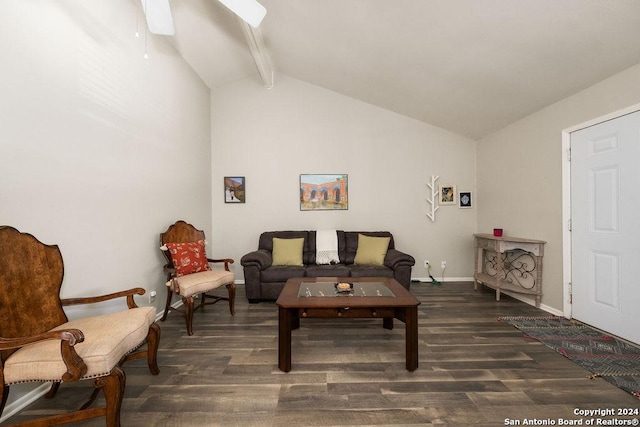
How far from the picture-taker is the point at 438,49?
285 centimetres

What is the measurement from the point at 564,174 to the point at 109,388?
4.45m

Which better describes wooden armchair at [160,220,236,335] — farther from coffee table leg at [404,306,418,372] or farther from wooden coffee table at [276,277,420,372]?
coffee table leg at [404,306,418,372]

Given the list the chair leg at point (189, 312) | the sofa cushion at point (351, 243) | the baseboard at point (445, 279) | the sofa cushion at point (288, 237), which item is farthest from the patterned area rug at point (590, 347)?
the chair leg at point (189, 312)

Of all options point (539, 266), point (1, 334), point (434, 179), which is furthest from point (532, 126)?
point (1, 334)

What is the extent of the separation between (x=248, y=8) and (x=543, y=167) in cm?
374

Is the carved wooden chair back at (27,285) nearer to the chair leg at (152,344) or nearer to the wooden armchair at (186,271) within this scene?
the chair leg at (152,344)

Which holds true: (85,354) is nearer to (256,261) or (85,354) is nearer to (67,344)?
(67,344)

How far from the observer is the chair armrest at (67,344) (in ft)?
4.04

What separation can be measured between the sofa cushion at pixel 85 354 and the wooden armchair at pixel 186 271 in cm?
106

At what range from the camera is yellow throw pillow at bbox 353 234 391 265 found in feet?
13.3

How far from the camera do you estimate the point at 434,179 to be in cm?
466

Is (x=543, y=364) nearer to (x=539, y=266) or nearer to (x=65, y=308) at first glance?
(x=539, y=266)

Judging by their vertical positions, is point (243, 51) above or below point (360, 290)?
above

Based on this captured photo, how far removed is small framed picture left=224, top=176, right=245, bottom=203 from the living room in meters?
0.08
